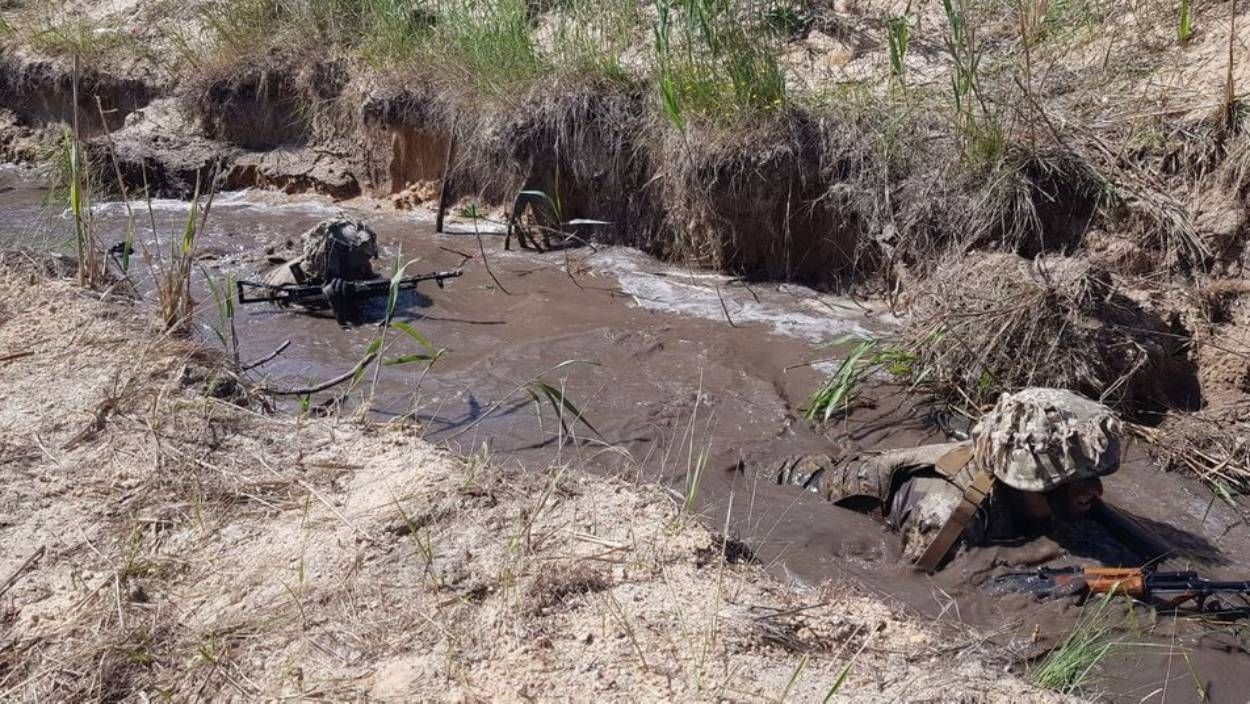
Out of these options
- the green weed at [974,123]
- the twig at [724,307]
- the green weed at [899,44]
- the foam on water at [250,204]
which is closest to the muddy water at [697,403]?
the twig at [724,307]

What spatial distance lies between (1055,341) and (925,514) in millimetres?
1425

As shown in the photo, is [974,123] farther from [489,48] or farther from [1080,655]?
[1080,655]

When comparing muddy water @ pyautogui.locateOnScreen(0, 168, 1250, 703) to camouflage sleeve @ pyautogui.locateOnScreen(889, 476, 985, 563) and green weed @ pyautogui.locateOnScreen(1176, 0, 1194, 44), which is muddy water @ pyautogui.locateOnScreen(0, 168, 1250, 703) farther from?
green weed @ pyautogui.locateOnScreen(1176, 0, 1194, 44)

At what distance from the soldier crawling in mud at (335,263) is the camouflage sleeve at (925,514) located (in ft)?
10.8

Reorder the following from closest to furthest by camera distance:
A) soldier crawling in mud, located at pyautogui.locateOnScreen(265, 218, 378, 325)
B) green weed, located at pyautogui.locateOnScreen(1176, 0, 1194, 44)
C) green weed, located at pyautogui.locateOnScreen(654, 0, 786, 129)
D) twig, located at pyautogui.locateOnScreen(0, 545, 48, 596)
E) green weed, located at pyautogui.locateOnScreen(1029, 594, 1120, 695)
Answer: twig, located at pyautogui.locateOnScreen(0, 545, 48, 596) < green weed, located at pyautogui.locateOnScreen(1029, 594, 1120, 695) < soldier crawling in mud, located at pyautogui.locateOnScreen(265, 218, 378, 325) < green weed, located at pyautogui.locateOnScreen(1176, 0, 1194, 44) < green weed, located at pyautogui.locateOnScreen(654, 0, 786, 129)

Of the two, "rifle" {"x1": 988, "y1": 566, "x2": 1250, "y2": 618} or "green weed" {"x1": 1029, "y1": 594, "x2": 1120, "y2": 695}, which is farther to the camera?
"rifle" {"x1": 988, "y1": 566, "x2": 1250, "y2": 618}

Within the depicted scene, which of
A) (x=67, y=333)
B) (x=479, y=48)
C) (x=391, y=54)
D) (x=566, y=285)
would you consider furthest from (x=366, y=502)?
(x=391, y=54)

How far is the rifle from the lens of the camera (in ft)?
11.8

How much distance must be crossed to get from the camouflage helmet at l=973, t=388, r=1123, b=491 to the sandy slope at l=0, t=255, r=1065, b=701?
2.96 feet

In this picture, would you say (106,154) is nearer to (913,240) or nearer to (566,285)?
(566,285)

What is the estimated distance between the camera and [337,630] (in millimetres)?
2629

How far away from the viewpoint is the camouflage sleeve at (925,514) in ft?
13.1

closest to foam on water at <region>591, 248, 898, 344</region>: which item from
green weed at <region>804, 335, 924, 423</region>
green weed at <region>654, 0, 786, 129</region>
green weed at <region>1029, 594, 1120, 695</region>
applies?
green weed at <region>804, 335, 924, 423</region>

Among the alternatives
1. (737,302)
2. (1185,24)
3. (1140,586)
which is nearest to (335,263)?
(737,302)
